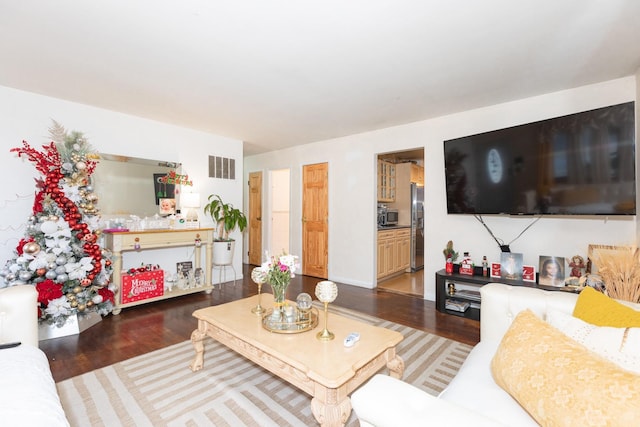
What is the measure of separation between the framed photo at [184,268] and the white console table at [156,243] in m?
0.11

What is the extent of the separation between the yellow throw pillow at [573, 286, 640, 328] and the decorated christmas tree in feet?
11.9

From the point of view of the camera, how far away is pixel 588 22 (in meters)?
1.92

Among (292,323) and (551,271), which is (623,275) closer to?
(551,271)

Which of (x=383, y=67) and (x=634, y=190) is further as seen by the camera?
(x=383, y=67)

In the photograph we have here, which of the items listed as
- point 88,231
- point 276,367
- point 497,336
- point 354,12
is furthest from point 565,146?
point 88,231

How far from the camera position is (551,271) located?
294 centimetres

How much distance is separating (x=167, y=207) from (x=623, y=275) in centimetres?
468

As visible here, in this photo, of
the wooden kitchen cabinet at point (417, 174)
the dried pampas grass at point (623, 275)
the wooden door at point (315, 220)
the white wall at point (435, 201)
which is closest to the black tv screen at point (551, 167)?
the white wall at point (435, 201)

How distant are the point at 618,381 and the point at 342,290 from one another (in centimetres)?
377

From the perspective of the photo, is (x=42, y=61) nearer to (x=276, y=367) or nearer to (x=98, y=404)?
(x=98, y=404)

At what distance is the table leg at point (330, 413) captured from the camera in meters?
1.28

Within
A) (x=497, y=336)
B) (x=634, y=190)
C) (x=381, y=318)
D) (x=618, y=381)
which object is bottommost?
(x=381, y=318)

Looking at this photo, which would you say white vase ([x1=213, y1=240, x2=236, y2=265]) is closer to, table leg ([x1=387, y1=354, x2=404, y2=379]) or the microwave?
the microwave

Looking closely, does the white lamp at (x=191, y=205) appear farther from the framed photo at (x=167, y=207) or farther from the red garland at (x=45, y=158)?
the red garland at (x=45, y=158)
